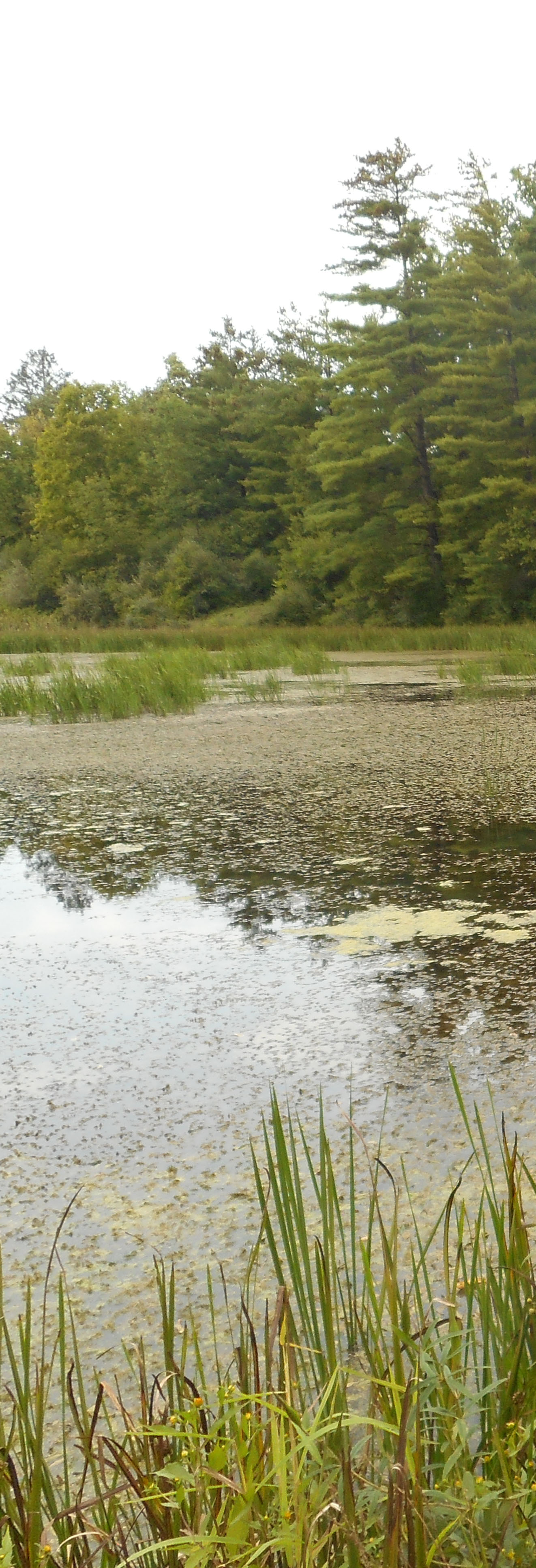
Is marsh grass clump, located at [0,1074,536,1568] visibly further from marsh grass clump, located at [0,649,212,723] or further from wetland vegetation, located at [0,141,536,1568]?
marsh grass clump, located at [0,649,212,723]

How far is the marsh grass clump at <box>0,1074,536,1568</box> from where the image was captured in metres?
0.80

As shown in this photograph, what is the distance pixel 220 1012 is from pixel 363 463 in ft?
60.1

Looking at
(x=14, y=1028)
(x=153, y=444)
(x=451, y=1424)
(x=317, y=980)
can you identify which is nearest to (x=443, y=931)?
(x=317, y=980)

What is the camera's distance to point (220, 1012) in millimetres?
2113

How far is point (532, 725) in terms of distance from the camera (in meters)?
5.61

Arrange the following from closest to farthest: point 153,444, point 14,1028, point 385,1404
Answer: point 385,1404
point 14,1028
point 153,444

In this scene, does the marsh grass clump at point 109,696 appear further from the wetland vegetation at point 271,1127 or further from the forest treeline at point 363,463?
the forest treeline at point 363,463

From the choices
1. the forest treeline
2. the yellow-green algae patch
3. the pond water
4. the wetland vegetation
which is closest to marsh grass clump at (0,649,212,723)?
the wetland vegetation

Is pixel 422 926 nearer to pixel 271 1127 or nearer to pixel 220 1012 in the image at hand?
pixel 220 1012

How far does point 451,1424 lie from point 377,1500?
0.09 m

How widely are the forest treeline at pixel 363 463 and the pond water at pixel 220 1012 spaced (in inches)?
572

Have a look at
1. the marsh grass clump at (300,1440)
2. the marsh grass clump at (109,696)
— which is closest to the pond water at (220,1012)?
the marsh grass clump at (300,1440)

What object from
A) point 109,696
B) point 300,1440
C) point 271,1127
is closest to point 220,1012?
point 271,1127

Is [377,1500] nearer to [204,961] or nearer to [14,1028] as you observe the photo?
[14,1028]
